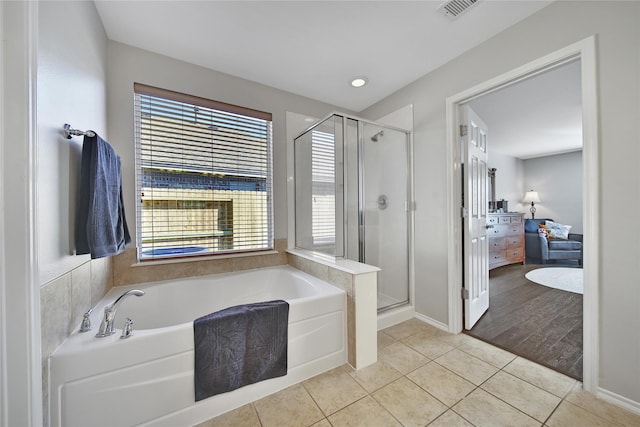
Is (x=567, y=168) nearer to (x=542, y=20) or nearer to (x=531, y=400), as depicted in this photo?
(x=542, y=20)

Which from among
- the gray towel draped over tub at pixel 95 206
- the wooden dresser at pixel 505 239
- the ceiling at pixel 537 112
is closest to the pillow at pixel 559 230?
the wooden dresser at pixel 505 239

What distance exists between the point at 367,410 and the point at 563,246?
5.40m

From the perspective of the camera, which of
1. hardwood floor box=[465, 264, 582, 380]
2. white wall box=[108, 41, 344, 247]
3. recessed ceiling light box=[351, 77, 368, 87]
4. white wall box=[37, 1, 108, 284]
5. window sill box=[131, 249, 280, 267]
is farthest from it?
recessed ceiling light box=[351, 77, 368, 87]

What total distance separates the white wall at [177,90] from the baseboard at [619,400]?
246 cm

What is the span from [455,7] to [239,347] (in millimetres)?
2490

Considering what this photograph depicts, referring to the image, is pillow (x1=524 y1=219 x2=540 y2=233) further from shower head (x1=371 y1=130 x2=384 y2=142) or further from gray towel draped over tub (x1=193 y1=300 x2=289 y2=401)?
gray towel draped over tub (x1=193 y1=300 x2=289 y2=401)

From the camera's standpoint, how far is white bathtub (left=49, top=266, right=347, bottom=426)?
3.30 ft

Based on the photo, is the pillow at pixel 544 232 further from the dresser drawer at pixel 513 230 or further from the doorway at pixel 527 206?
the dresser drawer at pixel 513 230

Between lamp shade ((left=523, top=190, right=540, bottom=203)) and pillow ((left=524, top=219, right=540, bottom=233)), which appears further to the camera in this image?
lamp shade ((left=523, top=190, right=540, bottom=203))

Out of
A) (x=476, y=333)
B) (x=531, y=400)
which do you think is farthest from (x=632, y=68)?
(x=476, y=333)

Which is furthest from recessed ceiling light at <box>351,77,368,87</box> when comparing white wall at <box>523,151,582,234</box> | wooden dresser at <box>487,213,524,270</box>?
white wall at <box>523,151,582,234</box>

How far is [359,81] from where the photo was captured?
7.79 feet

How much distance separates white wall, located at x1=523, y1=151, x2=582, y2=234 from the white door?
4497mm

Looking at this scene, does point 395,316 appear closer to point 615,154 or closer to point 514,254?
point 615,154
